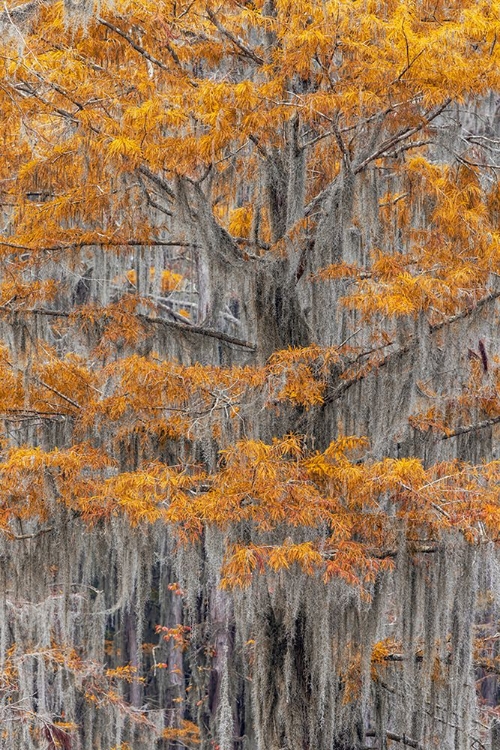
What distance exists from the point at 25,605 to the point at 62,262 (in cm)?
385

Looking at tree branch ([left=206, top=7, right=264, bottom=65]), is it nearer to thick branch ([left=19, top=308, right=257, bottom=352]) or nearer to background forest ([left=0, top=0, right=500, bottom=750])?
background forest ([left=0, top=0, right=500, bottom=750])

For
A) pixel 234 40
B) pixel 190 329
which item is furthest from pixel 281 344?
pixel 234 40

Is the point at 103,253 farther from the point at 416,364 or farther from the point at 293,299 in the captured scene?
the point at 416,364

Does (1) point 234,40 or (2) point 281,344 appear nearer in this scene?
(1) point 234,40

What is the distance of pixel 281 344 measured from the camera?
7.46m

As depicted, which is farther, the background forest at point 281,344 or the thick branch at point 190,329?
the thick branch at point 190,329

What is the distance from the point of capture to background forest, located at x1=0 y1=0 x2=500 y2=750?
20.1ft

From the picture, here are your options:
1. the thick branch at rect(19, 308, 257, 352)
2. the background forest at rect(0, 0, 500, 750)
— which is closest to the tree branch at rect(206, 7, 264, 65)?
the background forest at rect(0, 0, 500, 750)

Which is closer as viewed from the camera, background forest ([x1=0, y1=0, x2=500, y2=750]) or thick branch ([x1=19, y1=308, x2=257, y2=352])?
background forest ([x1=0, y1=0, x2=500, y2=750])

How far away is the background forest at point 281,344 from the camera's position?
613cm

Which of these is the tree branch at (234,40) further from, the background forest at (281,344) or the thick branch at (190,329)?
the thick branch at (190,329)

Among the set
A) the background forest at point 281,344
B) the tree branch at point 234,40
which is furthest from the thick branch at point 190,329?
the tree branch at point 234,40

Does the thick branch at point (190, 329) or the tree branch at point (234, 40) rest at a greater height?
the tree branch at point (234, 40)

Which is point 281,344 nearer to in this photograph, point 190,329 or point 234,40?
point 190,329
